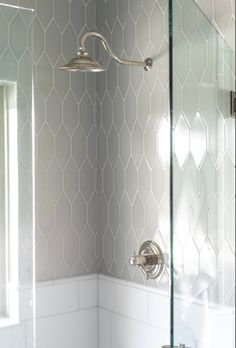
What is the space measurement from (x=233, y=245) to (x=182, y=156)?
9.4 inches

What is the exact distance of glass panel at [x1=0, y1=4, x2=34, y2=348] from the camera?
1.66 meters

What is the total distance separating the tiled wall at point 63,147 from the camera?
220 centimetres

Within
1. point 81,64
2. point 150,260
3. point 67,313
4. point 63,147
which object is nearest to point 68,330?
point 67,313

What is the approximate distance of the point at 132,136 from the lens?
2.16 m

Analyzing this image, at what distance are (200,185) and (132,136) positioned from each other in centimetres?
89

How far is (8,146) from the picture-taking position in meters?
1.67

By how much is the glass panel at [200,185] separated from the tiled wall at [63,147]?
99 cm

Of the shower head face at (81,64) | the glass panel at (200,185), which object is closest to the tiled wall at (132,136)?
the shower head face at (81,64)

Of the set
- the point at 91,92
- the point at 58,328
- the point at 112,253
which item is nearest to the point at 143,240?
the point at 112,253

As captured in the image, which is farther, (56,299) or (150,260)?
(56,299)

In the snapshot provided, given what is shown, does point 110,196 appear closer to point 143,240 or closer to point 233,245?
point 143,240

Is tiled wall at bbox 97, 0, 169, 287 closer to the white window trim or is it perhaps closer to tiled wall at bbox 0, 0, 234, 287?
tiled wall at bbox 0, 0, 234, 287

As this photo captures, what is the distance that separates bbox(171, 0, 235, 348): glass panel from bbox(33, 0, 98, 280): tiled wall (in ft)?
3.26

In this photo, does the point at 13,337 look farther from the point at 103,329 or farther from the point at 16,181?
the point at 103,329
